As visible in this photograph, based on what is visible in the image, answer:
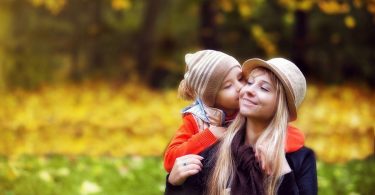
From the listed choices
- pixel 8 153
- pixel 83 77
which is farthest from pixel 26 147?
pixel 83 77

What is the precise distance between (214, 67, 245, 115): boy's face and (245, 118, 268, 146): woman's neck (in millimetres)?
100

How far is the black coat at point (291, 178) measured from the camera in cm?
272

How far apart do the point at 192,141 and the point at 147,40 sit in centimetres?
1187

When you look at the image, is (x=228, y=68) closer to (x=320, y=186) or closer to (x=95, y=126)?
(x=320, y=186)

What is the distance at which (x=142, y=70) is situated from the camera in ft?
48.7

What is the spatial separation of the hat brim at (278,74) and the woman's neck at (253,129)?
117 millimetres

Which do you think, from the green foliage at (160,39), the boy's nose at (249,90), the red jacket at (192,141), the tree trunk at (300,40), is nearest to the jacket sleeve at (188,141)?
the red jacket at (192,141)

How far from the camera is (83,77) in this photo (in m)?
15.5

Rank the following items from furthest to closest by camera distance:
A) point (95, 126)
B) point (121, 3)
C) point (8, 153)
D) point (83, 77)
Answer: point (83, 77) → point (95, 126) → point (121, 3) → point (8, 153)

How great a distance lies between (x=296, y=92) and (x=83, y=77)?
43.0 ft

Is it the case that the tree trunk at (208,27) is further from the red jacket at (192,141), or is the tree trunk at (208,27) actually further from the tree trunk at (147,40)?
the red jacket at (192,141)

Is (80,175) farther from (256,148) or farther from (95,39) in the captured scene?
(95,39)

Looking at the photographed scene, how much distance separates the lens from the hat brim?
8.66ft

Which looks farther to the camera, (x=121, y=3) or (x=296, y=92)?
(x=121, y=3)
